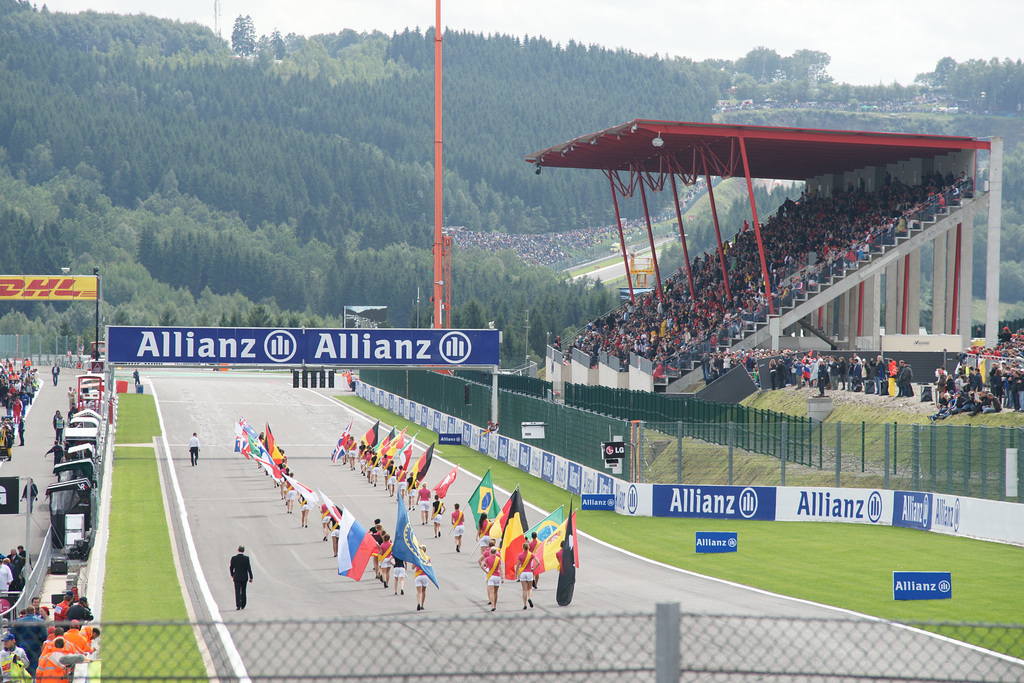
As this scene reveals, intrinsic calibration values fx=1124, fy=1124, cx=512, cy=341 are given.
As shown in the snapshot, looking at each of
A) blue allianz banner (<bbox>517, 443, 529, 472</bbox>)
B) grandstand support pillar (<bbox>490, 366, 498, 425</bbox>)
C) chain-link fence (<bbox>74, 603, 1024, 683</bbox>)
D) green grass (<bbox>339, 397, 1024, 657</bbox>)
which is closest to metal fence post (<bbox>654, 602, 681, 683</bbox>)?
chain-link fence (<bbox>74, 603, 1024, 683</bbox>)

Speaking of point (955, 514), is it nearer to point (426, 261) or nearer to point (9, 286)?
point (9, 286)

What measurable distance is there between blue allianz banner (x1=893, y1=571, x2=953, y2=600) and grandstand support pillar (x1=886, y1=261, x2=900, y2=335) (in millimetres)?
40697

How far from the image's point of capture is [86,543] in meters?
25.7

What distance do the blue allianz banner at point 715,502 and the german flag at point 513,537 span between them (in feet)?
37.9

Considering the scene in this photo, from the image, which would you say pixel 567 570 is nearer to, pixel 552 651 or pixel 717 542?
pixel 552 651

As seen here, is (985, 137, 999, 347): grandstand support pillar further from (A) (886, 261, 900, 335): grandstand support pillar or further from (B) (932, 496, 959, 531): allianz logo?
(B) (932, 496, 959, 531): allianz logo

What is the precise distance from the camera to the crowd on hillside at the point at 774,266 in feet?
175

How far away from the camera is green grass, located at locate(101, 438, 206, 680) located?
1545 centimetres

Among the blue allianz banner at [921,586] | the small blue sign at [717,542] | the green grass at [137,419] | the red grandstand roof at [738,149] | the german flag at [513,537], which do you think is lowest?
the green grass at [137,419]

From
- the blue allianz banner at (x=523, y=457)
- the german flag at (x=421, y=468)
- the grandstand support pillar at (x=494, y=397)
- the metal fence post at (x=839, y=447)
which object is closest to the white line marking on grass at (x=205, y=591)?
the german flag at (x=421, y=468)

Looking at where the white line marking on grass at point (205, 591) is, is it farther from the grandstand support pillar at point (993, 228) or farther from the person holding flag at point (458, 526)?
the grandstand support pillar at point (993, 228)

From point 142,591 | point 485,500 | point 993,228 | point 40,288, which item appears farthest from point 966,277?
point 40,288

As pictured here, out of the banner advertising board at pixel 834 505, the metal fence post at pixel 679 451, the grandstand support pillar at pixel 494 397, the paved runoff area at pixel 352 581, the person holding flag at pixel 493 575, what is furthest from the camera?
the grandstand support pillar at pixel 494 397

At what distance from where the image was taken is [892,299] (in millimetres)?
59188
